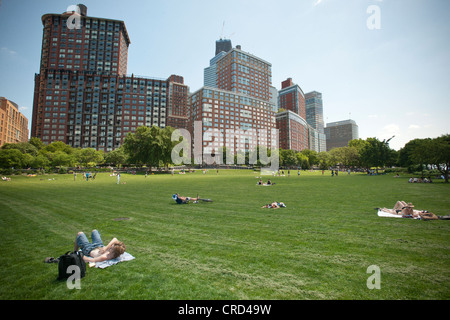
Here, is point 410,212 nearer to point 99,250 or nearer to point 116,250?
point 116,250

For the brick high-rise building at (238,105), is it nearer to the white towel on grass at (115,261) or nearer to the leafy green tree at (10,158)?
the leafy green tree at (10,158)

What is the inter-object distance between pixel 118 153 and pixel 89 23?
11547 centimetres

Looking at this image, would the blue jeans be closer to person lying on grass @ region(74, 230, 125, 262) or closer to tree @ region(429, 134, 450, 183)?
person lying on grass @ region(74, 230, 125, 262)

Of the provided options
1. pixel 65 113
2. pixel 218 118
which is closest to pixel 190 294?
pixel 218 118

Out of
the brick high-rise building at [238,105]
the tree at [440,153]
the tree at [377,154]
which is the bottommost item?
the tree at [440,153]

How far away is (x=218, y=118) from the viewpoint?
496ft

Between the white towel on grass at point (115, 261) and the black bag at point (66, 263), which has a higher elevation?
the black bag at point (66, 263)

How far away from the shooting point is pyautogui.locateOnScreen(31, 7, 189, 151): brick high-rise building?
137875mm

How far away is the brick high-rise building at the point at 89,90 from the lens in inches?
5428

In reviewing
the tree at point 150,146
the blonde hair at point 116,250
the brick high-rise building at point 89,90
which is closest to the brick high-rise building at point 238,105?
the brick high-rise building at point 89,90

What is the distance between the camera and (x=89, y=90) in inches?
5669

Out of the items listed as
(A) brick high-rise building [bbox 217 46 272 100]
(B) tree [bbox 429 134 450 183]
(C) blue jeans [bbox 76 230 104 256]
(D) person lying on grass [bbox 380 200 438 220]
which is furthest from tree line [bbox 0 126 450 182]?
(A) brick high-rise building [bbox 217 46 272 100]

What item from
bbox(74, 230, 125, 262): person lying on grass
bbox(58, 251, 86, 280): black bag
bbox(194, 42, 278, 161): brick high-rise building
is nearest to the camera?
bbox(58, 251, 86, 280): black bag
